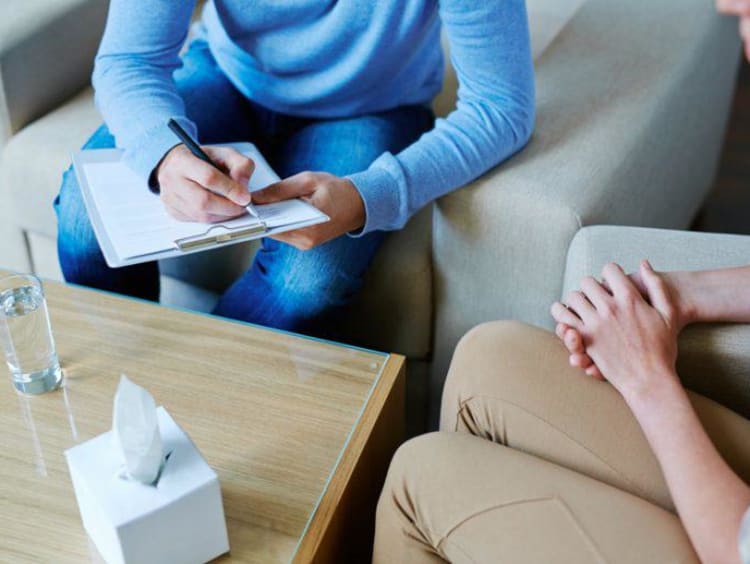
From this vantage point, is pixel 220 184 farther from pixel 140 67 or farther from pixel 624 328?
pixel 624 328

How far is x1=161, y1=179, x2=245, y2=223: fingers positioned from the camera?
107 cm

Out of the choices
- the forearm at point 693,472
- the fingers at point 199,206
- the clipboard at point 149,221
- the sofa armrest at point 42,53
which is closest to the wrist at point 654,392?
the forearm at point 693,472

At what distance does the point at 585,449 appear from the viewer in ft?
2.93

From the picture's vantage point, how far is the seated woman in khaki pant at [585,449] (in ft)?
2.59

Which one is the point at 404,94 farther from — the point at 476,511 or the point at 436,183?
the point at 476,511

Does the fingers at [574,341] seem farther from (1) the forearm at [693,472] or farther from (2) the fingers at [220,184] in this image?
(2) the fingers at [220,184]

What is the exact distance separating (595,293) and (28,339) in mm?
639

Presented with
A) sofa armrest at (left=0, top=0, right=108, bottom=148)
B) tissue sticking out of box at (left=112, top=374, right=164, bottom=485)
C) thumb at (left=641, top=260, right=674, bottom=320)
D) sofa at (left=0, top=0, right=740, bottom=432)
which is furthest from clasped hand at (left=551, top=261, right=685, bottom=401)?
sofa armrest at (left=0, top=0, right=108, bottom=148)

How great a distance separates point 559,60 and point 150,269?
0.77 meters

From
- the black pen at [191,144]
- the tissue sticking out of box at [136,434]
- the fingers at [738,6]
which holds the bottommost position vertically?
the tissue sticking out of box at [136,434]

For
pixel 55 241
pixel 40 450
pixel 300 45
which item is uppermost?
pixel 300 45

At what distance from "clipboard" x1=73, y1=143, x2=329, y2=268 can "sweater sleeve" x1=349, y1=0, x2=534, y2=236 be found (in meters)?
0.13

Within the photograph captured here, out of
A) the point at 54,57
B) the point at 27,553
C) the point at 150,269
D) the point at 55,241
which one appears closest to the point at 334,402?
the point at 27,553

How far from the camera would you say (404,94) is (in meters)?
1.39
